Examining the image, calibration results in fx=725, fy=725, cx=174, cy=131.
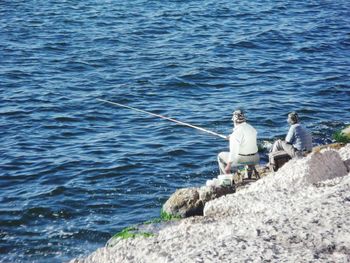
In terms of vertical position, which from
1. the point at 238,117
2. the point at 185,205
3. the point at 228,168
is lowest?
the point at 185,205

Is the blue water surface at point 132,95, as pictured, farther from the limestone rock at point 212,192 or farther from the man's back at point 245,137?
the man's back at point 245,137

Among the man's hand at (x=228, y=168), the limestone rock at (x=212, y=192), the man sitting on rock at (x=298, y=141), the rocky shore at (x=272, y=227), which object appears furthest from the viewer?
the man sitting on rock at (x=298, y=141)

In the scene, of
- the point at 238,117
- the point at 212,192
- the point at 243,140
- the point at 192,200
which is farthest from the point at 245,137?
the point at 192,200

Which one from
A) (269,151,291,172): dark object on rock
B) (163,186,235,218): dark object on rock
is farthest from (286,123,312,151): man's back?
(163,186,235,218): dark object on rock

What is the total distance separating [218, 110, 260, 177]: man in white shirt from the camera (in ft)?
51.2

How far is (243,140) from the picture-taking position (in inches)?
617

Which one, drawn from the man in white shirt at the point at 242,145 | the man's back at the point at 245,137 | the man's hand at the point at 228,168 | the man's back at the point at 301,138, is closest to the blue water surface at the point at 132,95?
the man's hand at the point at 228,168

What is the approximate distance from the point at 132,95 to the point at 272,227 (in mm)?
15542

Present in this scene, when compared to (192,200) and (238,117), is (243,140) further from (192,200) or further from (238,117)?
(192,200)

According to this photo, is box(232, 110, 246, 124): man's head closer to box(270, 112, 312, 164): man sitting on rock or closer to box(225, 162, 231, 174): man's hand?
box(225, 162, 231, 174): man's hand

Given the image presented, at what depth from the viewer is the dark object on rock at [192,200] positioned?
47.1ft

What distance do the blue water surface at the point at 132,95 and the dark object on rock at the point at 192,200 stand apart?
1.45 meters

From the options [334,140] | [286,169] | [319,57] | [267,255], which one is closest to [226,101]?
[334,140]

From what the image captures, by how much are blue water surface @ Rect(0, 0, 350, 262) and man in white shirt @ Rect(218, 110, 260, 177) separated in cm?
211
